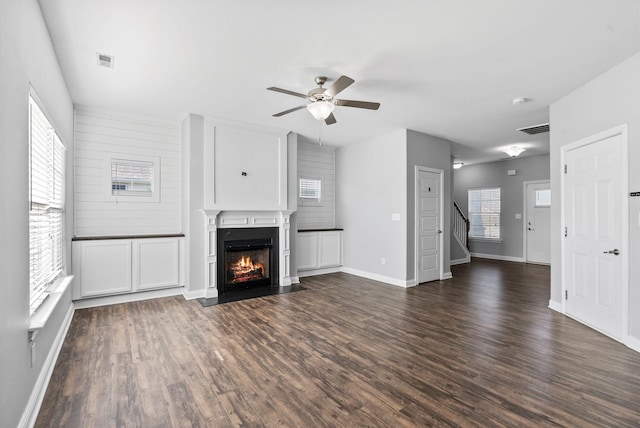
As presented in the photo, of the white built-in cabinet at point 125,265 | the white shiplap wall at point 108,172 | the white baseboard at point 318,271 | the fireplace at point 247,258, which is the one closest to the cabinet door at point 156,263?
the white built-in cabinet at point 125,265

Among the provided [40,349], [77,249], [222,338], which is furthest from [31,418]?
[77,249]

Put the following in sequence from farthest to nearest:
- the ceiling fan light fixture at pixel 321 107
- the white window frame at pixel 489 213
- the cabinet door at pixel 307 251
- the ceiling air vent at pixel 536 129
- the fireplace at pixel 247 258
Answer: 1. the white window frame at pixel 489 213
2. the cabinet door at pixel 307 251
3. the ceiling air vent at pixel 536 129
4. the fireplace at pixel 247 258
5. the ceiling fan light fixture at pixel 321 107

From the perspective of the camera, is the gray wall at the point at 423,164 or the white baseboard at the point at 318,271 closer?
the gray wall at the point at 423,164

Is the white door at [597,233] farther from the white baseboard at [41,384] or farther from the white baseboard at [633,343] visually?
the white baseboard at [41,384]

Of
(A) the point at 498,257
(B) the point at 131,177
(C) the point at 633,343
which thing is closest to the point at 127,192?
(B) the point at 131,177

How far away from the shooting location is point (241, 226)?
5.39 meters

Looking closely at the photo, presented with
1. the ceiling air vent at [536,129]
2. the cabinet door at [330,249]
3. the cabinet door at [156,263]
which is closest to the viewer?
the cabinet door at [156,263]

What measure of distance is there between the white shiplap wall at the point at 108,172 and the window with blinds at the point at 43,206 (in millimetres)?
1151

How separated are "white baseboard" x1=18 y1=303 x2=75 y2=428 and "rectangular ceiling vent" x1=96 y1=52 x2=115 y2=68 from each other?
2.74m

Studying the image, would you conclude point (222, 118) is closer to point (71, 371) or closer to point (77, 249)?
point (77, 249)

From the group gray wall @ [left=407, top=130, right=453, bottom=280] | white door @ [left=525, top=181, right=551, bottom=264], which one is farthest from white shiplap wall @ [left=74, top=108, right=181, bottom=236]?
white door @ [left=525, top=181, right=551, bottom=264]

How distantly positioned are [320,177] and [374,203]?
1450 mm

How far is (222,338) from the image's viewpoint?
3.38 m

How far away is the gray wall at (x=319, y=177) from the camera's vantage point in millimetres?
6871
